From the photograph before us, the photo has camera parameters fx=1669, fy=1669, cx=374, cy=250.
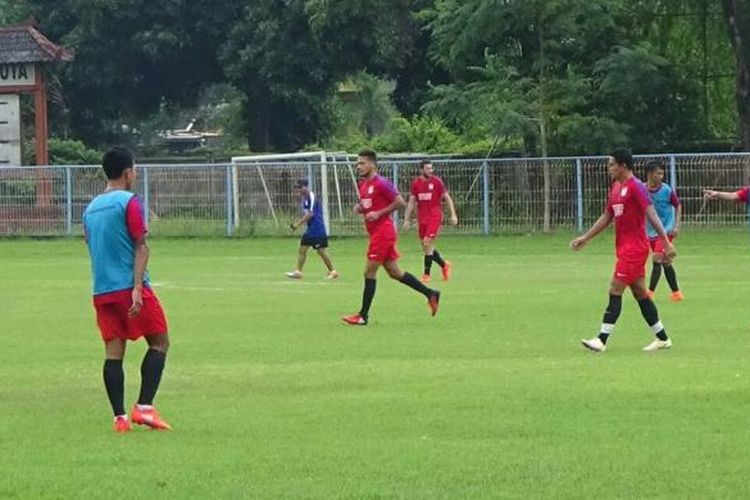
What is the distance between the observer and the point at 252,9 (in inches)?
2239

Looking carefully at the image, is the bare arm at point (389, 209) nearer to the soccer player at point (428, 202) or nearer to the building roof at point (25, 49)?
the soccer player at point (428, 202)

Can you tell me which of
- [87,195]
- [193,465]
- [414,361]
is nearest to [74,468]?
[193,465]

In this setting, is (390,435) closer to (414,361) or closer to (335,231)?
(414,361)

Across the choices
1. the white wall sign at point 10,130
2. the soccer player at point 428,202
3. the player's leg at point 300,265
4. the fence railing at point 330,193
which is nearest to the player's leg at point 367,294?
the soccer player at point 428,202

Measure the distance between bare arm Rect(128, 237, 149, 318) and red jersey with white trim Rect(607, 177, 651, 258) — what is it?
589cm

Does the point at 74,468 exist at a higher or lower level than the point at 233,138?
lower

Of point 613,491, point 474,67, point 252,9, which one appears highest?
point 252,9

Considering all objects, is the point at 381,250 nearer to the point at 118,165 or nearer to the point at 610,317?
the point at 610,317

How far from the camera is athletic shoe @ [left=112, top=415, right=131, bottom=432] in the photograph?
35.2 feet

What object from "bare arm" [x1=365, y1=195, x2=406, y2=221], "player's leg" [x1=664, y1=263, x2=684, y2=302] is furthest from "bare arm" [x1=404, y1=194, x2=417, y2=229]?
"bare arm" [x1=365, y1=195, x2=406, y2=221]

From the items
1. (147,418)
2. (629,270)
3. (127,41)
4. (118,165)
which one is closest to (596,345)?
(629,270)

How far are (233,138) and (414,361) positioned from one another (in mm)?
66057

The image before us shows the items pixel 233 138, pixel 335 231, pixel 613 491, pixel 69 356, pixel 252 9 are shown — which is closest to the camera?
pixel 613 491

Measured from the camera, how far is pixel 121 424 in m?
10.8
